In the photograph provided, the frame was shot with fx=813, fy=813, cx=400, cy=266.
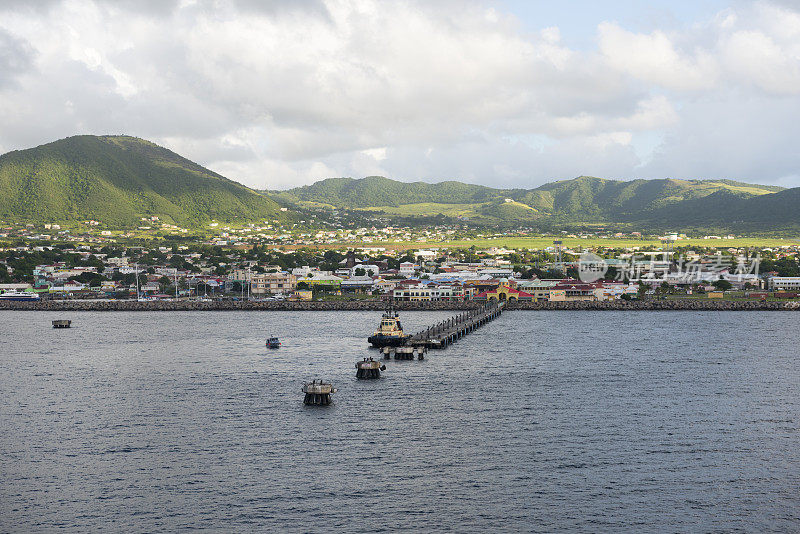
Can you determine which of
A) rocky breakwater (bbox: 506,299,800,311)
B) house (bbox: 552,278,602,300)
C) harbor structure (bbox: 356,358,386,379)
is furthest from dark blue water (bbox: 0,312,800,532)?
house (bbox: 552,278,602,300)

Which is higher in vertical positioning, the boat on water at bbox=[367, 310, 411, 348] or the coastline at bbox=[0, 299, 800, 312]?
the boat on water at bbox=[367, 310, 411, 348]

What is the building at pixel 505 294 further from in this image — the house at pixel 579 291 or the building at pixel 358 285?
the building at pixel 358 285

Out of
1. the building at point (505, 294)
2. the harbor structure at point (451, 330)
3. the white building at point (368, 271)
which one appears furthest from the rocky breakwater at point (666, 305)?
the white building at point (368, 271)

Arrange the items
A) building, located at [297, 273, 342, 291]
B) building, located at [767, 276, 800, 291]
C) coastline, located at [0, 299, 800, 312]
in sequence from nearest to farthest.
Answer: coastline, located at [0, 299, 800, 312] → building, located at [767, 276, 800, 291] → building, located at [297, 273, 342, 291]

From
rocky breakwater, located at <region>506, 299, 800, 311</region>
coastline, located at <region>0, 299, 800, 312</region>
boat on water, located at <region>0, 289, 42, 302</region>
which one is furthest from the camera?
boat on water, located at <region>0, 289, 42, 302</region>

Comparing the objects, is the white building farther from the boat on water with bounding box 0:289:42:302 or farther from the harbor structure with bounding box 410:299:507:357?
the boat on water with bounding box 0:289:42:302

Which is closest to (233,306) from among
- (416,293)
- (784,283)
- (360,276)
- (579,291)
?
(416,293)

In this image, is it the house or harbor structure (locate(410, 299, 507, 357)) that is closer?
harbor structure (locate(410, 299, 507, 357))
